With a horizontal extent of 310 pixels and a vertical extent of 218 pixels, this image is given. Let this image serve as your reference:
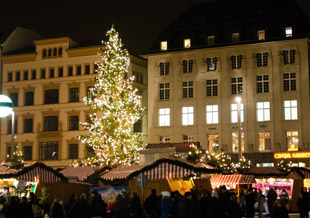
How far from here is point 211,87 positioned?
62.2 meters

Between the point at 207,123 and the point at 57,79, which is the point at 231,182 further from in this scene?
the point at 57,79

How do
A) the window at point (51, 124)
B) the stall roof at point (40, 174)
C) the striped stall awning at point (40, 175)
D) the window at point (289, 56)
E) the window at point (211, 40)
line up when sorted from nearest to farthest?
1. the stall roof at point (40, 174)
2. the striped stall awning at point (40, 175)
3. the window at point (289, 56)
4. the window at point (211, 40)
5. the window at point (51, 124)

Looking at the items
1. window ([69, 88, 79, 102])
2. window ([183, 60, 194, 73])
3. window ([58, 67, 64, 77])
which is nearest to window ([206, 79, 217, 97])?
window ([183, 60, 194, 73])

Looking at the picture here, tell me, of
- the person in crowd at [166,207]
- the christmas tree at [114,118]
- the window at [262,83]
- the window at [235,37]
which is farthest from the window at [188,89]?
the person in crowd at [166,207]

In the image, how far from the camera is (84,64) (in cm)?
6600

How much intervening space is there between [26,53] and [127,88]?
27.4 m

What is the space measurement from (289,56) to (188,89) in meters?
10.9

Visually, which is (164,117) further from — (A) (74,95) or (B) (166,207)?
(B) (166,207)

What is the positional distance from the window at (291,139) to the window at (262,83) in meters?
4.83

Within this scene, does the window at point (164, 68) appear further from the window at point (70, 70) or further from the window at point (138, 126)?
the window at point (70, 70)

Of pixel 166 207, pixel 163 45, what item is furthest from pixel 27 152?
pixel 166 207

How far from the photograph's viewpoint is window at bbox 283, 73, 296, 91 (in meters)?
58.8

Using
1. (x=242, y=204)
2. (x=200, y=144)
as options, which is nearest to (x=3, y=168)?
(x=242, y=204)

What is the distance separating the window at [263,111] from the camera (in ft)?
196
